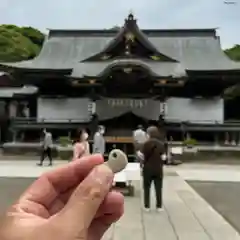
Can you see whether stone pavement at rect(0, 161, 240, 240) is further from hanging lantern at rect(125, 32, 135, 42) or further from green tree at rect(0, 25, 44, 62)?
green tree at rect(0, 25, 44, 62)

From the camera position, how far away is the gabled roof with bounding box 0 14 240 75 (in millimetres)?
29250

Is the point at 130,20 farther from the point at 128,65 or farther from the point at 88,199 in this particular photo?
the point at 88,199

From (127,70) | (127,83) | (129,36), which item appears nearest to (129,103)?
(127,83)

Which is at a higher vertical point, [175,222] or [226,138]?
[226,138]

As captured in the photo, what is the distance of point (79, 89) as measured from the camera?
28.8 m

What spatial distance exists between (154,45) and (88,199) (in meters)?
29.3

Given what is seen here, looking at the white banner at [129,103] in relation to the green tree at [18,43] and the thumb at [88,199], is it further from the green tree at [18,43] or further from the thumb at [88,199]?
the thumb at [88,199]

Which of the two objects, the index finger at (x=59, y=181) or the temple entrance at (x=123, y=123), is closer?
the index finger at (x=59, y=181)

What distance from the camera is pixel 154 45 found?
99.0 ft

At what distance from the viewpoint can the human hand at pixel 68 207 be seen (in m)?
1.24

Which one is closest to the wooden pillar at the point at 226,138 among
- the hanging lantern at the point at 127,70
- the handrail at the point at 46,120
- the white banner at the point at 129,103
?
the white banner at the point at 129,103

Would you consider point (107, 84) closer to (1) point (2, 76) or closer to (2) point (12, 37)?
(1) point (2, 76)

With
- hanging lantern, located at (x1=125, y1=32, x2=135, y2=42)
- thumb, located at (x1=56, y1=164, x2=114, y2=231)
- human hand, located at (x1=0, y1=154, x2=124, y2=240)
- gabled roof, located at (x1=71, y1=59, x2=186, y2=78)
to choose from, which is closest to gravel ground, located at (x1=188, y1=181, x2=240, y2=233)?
human hand, located at (x1=0, y1=154, x2=124, y2=240)

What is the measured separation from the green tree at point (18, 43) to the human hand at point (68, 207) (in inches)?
1779
